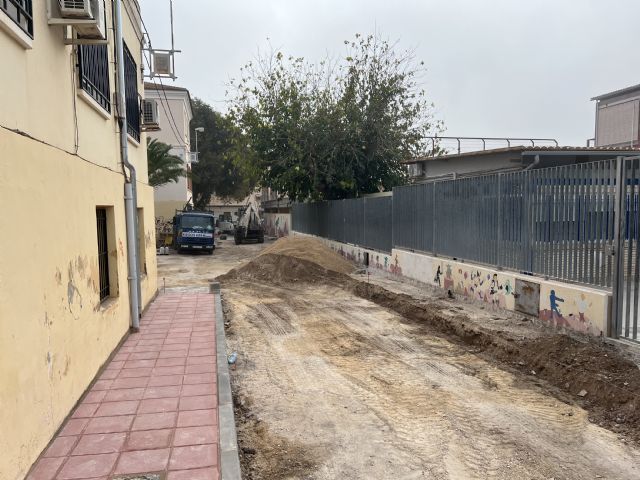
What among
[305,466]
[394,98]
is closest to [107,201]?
A: [305,466]

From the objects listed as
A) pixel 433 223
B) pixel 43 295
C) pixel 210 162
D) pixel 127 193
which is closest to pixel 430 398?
pixel 43 295

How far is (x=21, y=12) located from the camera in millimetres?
3938

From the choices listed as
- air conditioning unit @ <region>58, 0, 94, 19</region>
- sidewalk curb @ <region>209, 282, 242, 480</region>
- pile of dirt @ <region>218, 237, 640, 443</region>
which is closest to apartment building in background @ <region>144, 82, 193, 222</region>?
pile of dirt @ <region>218, 237, 640, 443</region>

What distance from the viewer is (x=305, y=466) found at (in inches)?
153

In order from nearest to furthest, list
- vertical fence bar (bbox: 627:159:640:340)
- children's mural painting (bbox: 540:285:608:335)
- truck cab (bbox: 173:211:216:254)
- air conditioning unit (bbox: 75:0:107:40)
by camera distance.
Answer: air conditioning unit (bbox: 75:0:107:40)
vertical fence bar (bbox: 627:159:640:340)
children's mural painting (bbox: 540:285:608:335)
truck cab (bbox: 173:211:216:254)

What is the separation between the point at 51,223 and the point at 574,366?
584 centimetres

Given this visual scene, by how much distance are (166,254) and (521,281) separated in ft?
71.7

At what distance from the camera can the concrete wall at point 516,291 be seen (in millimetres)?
6684

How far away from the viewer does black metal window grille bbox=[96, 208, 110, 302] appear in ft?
22.1

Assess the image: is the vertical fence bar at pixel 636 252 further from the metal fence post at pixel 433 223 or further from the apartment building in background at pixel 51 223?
the apartment building in background at pixel 51 223

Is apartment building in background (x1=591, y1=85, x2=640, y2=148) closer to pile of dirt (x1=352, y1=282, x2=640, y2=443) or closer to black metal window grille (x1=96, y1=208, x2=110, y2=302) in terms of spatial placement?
pile of dirt (x1=352, y1=282, x2=640, y2=443)

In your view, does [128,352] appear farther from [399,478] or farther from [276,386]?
[399,478]

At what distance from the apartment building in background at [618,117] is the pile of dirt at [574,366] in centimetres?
2269

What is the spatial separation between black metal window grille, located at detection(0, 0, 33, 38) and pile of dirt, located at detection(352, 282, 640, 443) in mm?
6098
